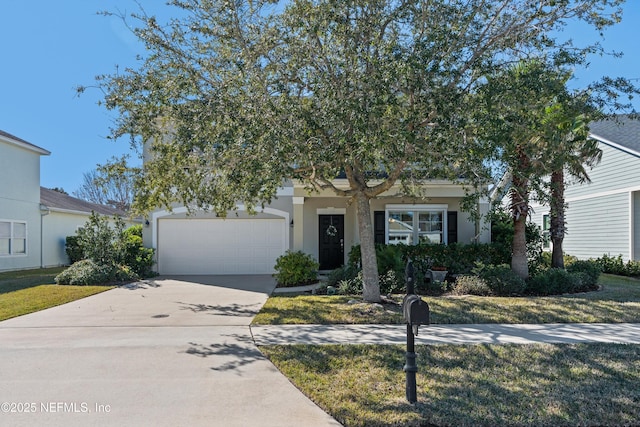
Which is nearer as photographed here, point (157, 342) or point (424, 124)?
point (157, 342)

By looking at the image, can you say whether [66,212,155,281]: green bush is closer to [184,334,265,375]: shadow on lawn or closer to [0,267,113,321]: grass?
[0,267,113,321]: grass

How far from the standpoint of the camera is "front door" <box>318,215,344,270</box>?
628 inches

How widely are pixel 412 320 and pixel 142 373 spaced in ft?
11.2

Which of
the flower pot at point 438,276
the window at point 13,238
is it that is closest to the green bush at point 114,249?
the window at point 13,238

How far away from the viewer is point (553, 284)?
10602 mm

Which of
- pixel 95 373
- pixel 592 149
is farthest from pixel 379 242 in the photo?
pixel 95 373

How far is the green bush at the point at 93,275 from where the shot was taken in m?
13.3

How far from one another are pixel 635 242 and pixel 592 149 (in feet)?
20.9

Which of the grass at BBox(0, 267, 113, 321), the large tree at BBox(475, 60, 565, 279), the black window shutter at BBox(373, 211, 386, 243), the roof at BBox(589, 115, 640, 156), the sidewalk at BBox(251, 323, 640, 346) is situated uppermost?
the roof at BBox(589, 115, 640, 156)

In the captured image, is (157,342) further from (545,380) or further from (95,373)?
(545,380)

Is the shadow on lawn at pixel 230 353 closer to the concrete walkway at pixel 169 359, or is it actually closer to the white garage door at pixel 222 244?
the concrete walkway at pixel 169 359

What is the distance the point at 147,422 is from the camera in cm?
403

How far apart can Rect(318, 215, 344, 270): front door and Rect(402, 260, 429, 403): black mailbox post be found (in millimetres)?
11467

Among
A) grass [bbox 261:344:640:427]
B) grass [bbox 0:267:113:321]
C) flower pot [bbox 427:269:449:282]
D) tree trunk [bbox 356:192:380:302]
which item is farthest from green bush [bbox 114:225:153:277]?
grass [bbox 261:344:640:427]
